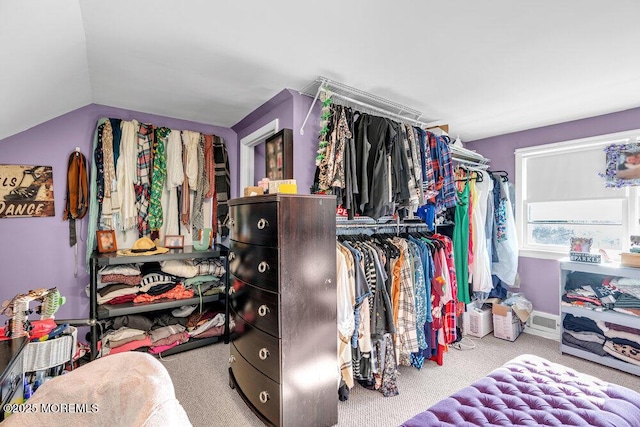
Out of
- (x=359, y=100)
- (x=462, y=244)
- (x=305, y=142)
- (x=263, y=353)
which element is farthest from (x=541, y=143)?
(x=263, y=353)

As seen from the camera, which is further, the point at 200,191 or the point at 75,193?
the point at 200,191

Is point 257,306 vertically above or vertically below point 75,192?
below

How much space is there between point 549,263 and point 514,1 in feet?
9.87

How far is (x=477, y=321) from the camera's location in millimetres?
3104

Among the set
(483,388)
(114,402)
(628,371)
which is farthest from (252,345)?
(628,371)

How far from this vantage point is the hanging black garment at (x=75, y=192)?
2500 millimetres

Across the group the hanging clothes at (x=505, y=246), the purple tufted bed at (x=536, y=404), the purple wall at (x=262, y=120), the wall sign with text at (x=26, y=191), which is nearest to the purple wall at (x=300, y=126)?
the purple wall at (x=262, y=120)

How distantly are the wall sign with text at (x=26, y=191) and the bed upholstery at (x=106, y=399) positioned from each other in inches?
89.9

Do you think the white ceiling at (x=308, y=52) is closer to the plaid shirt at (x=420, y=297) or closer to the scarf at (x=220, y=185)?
the scarf at (x=220, y=185)

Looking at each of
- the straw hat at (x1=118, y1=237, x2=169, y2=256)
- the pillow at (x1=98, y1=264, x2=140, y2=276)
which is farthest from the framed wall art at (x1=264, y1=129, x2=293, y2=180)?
the pillow at (x1=98, y1=264, x2=140, y2=276)

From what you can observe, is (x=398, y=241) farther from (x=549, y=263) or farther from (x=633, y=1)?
(x=549, y=263)

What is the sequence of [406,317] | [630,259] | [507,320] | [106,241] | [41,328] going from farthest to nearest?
[507,320], [106,241], [630,259], [406,317], [41,328]

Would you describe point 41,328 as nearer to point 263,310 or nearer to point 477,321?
point 263,310

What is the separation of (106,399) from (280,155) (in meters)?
1.84
